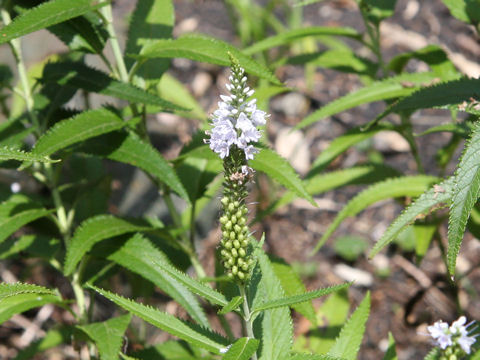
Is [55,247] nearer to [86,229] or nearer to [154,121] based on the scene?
[86,229]

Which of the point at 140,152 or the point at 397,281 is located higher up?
the point at 140,152

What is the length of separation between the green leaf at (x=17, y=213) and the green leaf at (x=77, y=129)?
1.29 feet

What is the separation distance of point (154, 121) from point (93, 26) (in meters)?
3.28

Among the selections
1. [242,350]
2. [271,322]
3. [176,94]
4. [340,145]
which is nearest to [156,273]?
[271,322]

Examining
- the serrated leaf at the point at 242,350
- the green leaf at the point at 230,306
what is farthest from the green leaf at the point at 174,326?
the green leaf at the point at 230,306

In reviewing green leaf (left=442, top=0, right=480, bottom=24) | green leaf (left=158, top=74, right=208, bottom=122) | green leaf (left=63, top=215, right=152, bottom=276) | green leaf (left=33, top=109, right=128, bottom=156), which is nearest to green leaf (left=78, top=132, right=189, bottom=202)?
green leaf (left=33, top=109, right=128, bottom=156)

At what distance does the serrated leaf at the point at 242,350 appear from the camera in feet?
5.96

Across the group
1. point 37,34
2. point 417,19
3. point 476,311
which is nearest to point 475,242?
point 476,311

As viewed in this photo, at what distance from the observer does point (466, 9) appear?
2.87m

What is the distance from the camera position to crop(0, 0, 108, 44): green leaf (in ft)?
7.22

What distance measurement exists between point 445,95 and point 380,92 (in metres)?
0.50

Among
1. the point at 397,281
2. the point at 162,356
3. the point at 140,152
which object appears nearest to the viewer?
the point at 140,152

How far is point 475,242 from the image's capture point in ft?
15.5

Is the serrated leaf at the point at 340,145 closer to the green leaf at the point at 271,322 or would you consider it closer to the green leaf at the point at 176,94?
the green leaf at the point at 271,322
